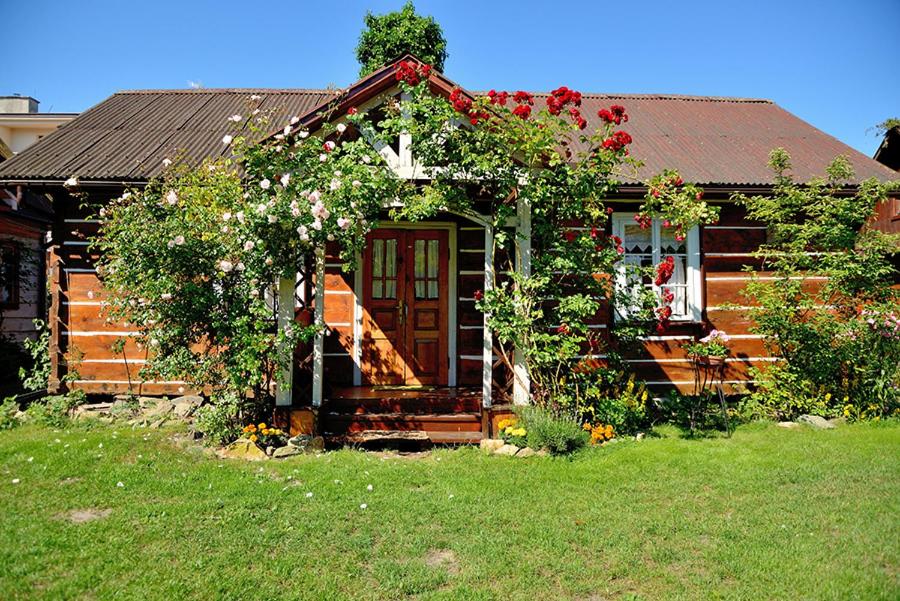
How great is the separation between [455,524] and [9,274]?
474 inches

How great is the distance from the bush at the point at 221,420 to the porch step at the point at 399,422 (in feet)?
3.53

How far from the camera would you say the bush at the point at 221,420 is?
21.7 ft

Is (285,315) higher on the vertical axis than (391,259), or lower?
lower

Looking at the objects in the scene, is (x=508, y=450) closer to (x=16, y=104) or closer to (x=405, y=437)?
(x=405, y=437)

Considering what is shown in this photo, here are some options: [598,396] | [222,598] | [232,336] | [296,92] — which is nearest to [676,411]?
[598,396]

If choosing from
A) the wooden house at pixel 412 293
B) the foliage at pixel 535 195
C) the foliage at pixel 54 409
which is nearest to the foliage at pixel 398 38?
the wooden house at pixel 412 293

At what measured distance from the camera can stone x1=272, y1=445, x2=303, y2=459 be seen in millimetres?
6430

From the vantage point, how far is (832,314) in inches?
319

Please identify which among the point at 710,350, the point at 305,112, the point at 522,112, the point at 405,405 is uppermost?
the point at 305,112

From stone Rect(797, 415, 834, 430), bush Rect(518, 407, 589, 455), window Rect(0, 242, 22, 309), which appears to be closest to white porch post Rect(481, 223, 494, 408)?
bush Rect(518, 407, 589, 455)

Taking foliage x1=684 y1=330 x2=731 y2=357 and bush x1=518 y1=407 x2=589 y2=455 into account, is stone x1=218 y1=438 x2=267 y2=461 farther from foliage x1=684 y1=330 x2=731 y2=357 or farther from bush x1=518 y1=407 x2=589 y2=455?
foliage x1=684 y1=330 x2=731 y2=357

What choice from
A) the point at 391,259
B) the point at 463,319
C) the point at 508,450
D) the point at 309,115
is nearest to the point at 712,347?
the point at 508,450

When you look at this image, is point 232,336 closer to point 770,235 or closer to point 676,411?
point 676,411

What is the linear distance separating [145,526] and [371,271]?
516cm
